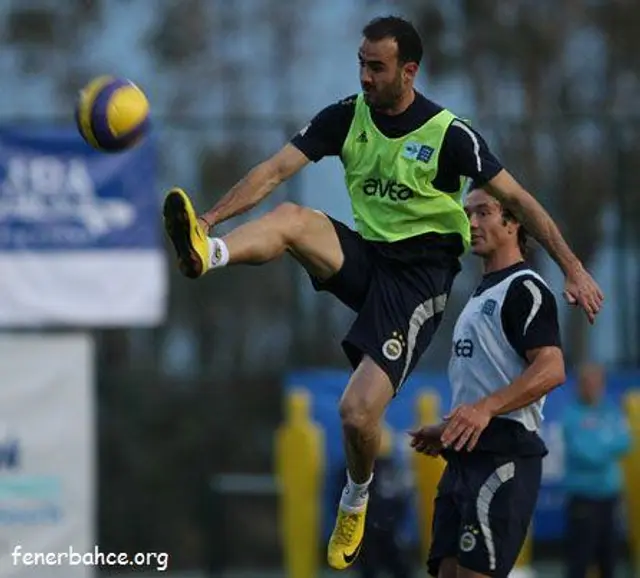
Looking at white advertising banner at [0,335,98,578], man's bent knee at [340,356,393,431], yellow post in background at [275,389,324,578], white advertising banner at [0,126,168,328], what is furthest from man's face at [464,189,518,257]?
white advertising banner at [0,126,168,328]

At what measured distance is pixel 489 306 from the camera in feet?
29.2

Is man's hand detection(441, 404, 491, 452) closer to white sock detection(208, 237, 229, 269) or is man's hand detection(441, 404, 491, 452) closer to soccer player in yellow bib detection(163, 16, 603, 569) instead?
soccer player in yellow bib detection(163, 16, 603, 569)

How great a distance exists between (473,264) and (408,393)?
1.62m

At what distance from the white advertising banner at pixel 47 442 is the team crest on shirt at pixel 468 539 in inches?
285

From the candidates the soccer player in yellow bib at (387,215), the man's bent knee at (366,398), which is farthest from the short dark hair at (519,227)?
the man's bent knee at (366,398)

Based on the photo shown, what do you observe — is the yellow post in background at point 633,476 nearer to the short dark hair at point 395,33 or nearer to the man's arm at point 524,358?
the man's arm at point 524,358

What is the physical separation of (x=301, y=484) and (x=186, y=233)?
869cm

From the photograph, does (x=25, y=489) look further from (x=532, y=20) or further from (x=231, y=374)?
(x=532, y=20)

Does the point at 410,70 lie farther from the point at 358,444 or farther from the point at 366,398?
the point at 358,444

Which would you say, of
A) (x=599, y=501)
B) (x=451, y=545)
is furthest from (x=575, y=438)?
(x=451, y=545)

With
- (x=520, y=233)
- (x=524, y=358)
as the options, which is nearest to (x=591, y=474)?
(x=520, y=233)

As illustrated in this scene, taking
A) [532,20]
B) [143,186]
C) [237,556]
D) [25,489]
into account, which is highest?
[532,20]

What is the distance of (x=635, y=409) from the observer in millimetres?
16172

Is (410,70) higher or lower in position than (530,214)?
higher
